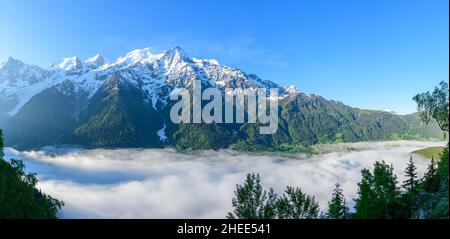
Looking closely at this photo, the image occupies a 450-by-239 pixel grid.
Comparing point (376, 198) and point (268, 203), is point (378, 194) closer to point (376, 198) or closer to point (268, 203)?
point (376, 198)

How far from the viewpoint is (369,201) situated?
57.2m

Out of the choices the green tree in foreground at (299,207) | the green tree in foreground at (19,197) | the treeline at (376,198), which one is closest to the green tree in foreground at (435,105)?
the treeline at (376,198)

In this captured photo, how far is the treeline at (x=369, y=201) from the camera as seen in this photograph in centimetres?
4488

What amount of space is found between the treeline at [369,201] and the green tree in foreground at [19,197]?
18.2 metres

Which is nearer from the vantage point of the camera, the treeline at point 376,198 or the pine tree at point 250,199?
the treeline at point 376,198

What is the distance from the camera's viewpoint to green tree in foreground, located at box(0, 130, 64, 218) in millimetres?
33062

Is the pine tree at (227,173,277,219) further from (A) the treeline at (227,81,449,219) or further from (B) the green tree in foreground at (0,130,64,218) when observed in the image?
(B) the green tree in foreground at (0,130,64,218)

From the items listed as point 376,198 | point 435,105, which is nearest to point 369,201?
point 376,198

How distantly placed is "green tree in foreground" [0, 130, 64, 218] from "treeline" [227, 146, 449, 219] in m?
18.2

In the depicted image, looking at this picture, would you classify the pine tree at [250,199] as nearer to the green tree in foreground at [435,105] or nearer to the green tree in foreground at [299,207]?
the green tree in foreground at [299,207]

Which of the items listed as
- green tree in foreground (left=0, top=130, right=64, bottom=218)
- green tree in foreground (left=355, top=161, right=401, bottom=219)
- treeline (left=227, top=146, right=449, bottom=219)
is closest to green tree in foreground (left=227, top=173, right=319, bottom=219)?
treeline (left=227, top=146, right=449, bottom=219)
